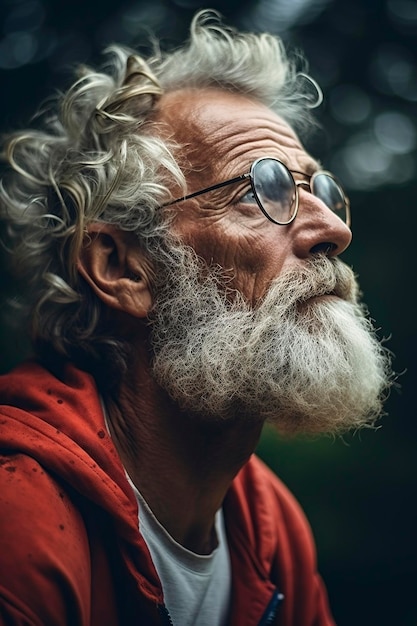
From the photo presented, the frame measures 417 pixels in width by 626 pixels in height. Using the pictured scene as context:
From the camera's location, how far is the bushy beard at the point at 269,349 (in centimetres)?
196

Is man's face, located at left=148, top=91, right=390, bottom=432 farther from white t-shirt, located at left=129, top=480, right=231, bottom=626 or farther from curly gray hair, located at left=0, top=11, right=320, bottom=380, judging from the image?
white t-shirt, located at left=129, top=480, right=231, bottom=626

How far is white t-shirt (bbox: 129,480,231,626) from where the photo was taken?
79.2 inches

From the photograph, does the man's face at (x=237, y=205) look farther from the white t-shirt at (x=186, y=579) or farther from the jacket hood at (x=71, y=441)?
the white t-shirt at (x=186, y=579)

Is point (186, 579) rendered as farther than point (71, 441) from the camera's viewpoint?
Yes

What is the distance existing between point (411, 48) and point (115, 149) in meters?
2.25

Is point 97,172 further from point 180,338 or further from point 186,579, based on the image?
point 186,579

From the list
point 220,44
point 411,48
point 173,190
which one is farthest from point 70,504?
point 411,48

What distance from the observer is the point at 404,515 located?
3.59m

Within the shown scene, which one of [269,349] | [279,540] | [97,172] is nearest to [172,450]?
[269,349]

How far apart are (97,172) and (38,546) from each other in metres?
1.29

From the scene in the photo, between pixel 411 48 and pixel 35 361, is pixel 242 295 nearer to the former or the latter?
pixel 35 361

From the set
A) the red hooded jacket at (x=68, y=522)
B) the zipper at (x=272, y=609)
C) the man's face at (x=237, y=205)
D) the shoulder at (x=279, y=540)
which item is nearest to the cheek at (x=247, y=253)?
the man's face at (x=237, y=205)

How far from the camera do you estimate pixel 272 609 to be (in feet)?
7.17

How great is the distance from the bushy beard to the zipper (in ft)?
2.06
